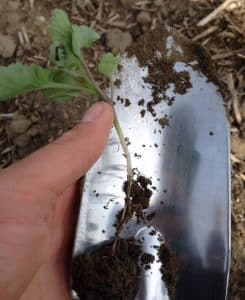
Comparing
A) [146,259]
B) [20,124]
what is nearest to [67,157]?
[146,259]

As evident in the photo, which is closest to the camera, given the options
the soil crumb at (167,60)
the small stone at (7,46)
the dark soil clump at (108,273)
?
the dark soil clump at (108,273)

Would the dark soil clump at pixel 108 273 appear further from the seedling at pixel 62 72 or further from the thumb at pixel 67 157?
the seedling at pixel 62 72

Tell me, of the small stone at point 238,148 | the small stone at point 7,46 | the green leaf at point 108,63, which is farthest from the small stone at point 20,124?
the small stone at point 238,148

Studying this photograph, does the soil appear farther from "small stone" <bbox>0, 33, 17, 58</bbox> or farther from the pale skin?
"small stone" <bbox>0, 33, 17, 58</bbox>

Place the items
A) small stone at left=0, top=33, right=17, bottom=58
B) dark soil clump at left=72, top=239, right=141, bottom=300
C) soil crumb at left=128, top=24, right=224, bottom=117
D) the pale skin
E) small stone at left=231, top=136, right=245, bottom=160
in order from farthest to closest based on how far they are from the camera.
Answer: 1. small stone at left=0, top=33, right=17, bottom=58
2. small stone at left=231, top=136, right=245, bottom=160
3. soil crumb at left=128, top=24, right=224, bottom=117
4. dark soil clump at left=72, top=239, right=141, bottom=300
5. the pale skin

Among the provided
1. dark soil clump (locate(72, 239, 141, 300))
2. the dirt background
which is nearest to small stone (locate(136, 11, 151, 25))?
the dirt background

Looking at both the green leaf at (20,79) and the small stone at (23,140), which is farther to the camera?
the small stone at (23,140)

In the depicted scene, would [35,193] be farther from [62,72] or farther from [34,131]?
[34,131]
